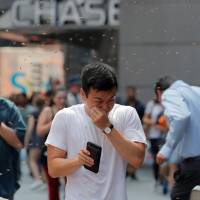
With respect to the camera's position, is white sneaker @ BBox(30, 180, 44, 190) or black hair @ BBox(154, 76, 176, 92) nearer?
black hair @ BBox(154, 76, 176, 92)

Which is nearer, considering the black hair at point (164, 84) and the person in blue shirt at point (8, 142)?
the person in blue shirt at point (8, 142)

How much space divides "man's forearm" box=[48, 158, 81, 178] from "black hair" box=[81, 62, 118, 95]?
33 centimetres

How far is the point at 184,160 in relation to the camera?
191 inches

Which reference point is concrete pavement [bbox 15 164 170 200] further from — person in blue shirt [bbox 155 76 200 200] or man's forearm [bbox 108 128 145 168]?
man's forearm [bbox 108 128 145 168]

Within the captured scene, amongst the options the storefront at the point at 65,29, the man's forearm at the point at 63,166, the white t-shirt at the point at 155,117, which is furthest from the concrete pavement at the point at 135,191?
the man's forearm at the point at 63,166

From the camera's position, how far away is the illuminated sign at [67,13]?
1313cm

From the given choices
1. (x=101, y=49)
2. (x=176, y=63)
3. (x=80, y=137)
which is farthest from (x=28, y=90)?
(x=80, y=137)

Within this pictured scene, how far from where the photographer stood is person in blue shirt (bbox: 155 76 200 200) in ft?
15.7

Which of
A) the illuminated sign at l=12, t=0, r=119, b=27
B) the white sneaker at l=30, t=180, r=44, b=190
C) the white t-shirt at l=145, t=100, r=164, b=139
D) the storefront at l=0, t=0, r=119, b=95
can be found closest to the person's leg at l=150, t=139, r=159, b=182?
the white t-shirt at l=145, t=100, r=164, b=139

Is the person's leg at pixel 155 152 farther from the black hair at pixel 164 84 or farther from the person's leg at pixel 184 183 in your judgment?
the person's leg at pixel 184 183

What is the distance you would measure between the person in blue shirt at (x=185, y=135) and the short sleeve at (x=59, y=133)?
1.73 meters

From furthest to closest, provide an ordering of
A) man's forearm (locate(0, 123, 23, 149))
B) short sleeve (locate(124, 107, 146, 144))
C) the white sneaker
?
the white sneaker < man's forearm (locate(0, 123, 23, 149)) < short sleeve (locate(124, 107, 146, 144))

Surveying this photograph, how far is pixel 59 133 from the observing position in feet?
10.4

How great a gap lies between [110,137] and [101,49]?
402 inches
